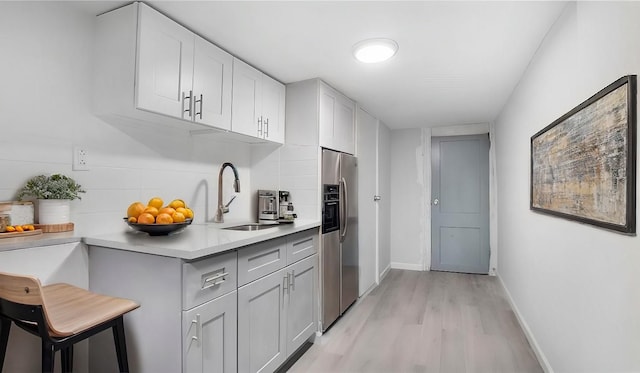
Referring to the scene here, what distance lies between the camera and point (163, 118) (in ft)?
5.99

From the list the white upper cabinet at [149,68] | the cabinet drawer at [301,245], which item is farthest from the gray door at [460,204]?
the white upper cabinet at [149,68]

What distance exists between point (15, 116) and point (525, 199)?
134 inches

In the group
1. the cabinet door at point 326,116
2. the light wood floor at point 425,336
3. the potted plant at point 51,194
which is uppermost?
the cabinet door at point 326,116

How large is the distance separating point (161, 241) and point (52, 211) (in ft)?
1.75

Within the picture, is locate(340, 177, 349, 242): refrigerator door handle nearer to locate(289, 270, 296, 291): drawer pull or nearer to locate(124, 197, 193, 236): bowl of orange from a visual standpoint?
locate(289, 270, 296, 291): drawer pull

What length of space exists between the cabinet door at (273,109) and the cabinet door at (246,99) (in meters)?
0.06

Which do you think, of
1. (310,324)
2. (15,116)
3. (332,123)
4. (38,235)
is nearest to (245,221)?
(310,324)

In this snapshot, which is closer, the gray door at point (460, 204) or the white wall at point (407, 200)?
the gray door at point (460, 204)

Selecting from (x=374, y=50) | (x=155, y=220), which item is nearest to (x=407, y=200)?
(x=374, y=50)

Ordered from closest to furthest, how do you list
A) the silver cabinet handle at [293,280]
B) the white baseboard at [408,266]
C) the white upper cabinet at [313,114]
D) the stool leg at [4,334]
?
1. the stool leg at [4,334]
2. the silver cabinet handle at [293,280]
3. the white upper cabinet at [313,114]
4. the white baseboard at [408,266]

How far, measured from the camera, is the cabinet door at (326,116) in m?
2.68

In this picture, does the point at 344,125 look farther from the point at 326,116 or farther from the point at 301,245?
the point at 301,245

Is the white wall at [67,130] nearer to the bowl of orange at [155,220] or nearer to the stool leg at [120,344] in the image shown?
the bowl of orange at [155,220]

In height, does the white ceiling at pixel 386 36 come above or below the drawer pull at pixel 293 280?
above
